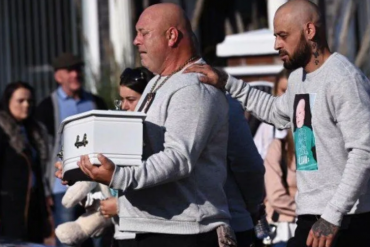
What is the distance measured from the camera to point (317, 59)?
5.43 m

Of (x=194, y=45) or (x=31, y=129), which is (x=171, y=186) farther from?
(x=31, y=129)

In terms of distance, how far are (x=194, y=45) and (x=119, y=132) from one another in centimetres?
65

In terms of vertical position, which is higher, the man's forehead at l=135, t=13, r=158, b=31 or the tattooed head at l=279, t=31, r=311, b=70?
the man's forehead at l=135, t=13, r=158, b=31

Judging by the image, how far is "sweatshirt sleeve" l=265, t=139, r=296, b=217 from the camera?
8.08 metres

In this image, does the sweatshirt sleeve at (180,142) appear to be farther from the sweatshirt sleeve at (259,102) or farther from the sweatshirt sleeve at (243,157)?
the sweatshirt sleeve at (243,157)

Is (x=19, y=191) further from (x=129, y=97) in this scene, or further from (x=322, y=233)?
(x=322, y=233)

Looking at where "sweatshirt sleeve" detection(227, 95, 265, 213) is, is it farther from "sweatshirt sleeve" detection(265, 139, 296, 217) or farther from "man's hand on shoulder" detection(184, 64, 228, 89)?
"sweatshirt sleeve" detection(265, 139, 296, 217)

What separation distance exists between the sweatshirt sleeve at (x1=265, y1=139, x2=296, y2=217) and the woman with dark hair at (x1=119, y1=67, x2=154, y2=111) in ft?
4.82

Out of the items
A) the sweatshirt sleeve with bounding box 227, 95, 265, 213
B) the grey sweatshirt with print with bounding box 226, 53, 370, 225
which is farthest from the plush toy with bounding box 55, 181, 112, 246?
the grey sweatshirt with print with bounding box 226, 53, 370, 225

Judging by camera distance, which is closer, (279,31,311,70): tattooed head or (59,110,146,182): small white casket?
(59,110,146,182): small white casket

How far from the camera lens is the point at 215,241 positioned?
5562 mm

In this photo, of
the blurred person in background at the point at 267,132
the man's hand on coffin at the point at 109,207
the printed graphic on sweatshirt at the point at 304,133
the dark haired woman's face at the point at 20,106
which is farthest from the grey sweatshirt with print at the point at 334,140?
the dark haired woman's face at the point at 20,106

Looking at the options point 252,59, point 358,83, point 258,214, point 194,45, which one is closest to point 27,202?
point 252,59

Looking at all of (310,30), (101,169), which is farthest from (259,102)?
(101,169)
